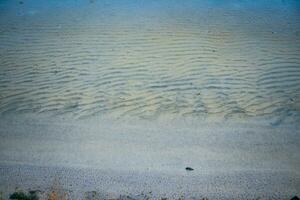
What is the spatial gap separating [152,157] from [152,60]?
14.1ft

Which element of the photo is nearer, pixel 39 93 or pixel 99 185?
pixel 99 185

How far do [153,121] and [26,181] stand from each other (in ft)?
8.82

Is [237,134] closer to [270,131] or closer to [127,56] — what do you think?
[270,131]

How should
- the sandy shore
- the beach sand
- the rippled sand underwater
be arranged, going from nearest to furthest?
the sandy shore < the beach sand < the rippled sand underwater

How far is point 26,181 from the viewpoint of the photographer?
4953 millimetres

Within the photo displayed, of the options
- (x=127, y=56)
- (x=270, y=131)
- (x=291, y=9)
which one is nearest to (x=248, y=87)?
(x=270, y=131)

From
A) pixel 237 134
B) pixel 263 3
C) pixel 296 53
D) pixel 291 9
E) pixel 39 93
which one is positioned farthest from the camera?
pixel 263 3

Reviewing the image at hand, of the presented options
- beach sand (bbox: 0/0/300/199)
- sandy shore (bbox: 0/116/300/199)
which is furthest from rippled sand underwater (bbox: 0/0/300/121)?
sandy shore (bbox: 0/116/300/199)

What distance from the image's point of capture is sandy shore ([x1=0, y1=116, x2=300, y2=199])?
483 cm

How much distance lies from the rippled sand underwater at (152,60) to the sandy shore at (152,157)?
616 mm

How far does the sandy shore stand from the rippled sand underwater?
2.02 ft

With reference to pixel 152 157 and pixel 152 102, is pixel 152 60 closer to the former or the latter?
pixel 152 102

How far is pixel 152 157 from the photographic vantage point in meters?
5.61

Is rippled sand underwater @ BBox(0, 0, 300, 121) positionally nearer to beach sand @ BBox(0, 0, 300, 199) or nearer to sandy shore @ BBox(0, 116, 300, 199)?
beach sand @ BBox(0, 0, 300, 199)
